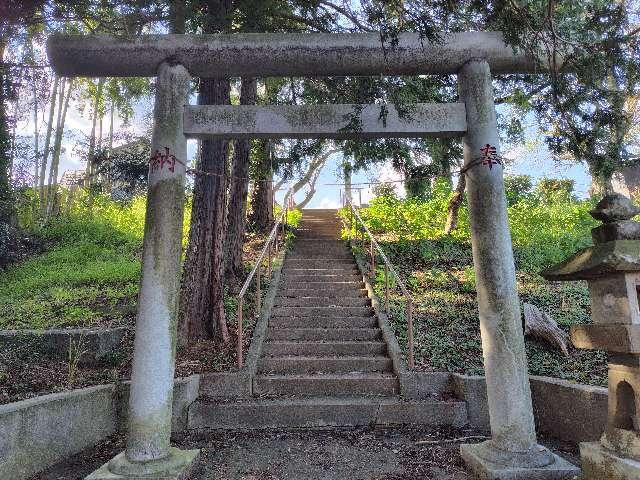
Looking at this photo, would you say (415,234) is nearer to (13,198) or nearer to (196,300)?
(196,300)

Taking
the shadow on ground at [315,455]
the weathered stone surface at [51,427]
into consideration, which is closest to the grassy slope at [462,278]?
the shadow on ground at [315,455]

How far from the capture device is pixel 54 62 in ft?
12.5

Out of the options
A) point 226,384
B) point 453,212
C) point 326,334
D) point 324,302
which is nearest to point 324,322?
point 326,334

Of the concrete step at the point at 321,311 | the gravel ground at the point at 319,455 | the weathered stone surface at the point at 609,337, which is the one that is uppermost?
the concrete step at the point at 321,311

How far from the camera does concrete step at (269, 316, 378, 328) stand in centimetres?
669

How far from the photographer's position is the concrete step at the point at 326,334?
6.32m

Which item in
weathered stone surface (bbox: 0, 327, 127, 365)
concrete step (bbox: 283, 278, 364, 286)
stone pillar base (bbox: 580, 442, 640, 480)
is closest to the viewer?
stone pillar base (bbox: 580, 442, 640, 480)

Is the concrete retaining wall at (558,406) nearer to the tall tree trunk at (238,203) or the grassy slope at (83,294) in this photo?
the grassy slope at (83,294)

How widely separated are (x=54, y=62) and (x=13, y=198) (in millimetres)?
8127

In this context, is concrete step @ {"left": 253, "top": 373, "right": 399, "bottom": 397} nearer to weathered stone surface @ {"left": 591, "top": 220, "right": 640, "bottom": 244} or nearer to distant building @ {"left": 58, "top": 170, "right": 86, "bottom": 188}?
weathered stone surface @ {"left": 591, "top": 220, "right": 640, "bottom": 244}

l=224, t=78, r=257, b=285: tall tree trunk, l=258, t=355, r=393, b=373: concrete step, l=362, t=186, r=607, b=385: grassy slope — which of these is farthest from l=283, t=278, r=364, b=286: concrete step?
l=258, t=355, r=393, b=373: concrete step

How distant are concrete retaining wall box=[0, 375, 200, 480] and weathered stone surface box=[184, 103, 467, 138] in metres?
2.51

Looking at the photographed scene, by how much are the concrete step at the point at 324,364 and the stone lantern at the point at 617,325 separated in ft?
9.33

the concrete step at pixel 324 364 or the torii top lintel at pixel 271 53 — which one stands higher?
the torii top lintel at pixel 271 53
